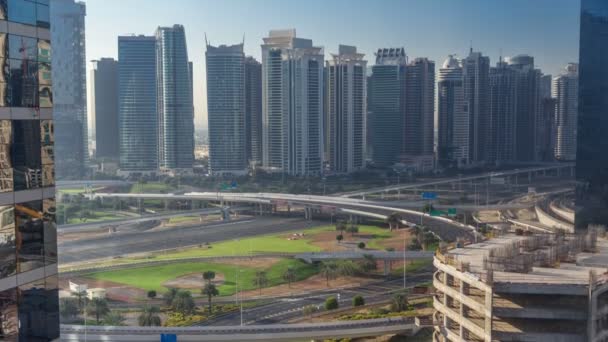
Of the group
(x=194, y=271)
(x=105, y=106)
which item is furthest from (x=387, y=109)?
(x=105, y=106)

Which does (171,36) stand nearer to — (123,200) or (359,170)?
(123,200)

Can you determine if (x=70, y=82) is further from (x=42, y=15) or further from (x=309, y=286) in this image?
(x=42, y=15)

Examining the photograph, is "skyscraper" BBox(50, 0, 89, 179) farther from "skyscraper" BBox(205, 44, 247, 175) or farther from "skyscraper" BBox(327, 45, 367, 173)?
"skyscraper" BBox(327, 45, 367, 173)

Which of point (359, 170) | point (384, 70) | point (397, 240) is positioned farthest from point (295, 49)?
point (397, 240)

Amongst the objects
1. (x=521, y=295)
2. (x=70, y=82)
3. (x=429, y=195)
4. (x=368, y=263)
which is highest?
(x=70, y=82)

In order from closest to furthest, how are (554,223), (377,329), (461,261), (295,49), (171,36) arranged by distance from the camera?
(461,261) < (377,329) < (554,223) < (295,49) < (171,36)

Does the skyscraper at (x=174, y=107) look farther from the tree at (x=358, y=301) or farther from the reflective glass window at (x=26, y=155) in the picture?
the reflective glass window at (x=26, y=155)
